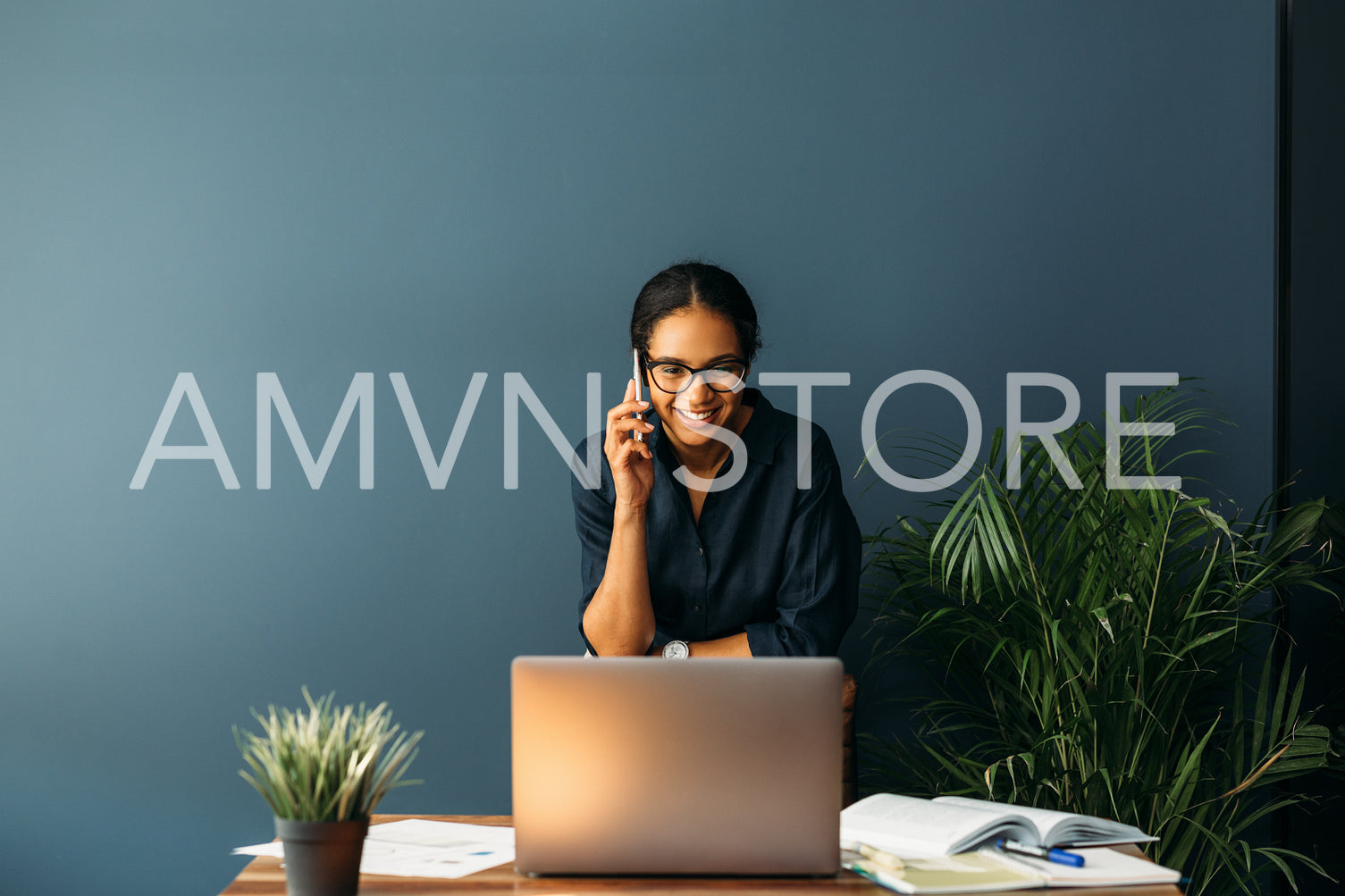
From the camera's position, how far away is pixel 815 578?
90.4 inches

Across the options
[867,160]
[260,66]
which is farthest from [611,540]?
[260,66]

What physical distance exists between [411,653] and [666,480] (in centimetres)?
105

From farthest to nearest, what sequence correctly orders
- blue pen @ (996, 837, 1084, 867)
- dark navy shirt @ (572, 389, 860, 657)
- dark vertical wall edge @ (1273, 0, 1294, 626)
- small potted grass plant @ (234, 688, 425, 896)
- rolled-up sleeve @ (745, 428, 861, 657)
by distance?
dark vertical wall edge @ (1273, 0, 1294, 626)
dark navy shirt @ (572, 389, 860, 657)
rolled-up sleeve @ (745, 428, 861, 657)
blue pen @ (996, 837, 1084, 867)
small potted grass plant @ (234, 688, 425, 896)

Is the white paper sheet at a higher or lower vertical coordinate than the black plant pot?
lower

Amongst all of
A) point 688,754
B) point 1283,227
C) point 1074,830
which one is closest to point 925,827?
point 1074,830

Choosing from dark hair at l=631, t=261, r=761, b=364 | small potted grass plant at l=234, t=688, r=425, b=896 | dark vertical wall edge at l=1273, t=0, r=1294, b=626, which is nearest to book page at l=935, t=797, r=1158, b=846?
small potted grass plant at l=234, t=688, r=425, b=896

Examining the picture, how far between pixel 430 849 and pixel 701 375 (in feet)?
3.60

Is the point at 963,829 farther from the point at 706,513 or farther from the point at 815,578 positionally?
the point at 706,513

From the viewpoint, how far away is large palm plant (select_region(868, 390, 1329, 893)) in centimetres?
239

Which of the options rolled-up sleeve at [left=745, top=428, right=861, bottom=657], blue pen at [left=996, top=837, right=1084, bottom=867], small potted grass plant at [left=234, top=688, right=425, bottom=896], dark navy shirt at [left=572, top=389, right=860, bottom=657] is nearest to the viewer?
small potted grass plant at [left=234, top=688, right=425, bottom=896]

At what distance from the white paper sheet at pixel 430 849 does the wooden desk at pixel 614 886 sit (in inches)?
1.4

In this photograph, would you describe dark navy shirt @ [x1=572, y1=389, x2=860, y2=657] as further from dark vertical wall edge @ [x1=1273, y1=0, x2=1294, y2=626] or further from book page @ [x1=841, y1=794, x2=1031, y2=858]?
dark vertical wall edge @ [x1=1273, y1=0, x2=1294, y2=626]

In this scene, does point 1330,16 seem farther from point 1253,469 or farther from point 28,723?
point 28,723

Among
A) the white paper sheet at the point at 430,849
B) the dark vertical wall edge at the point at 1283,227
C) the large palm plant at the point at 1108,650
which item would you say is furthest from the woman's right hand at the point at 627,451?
the dark vertical wall edge at the point at 1283,227
